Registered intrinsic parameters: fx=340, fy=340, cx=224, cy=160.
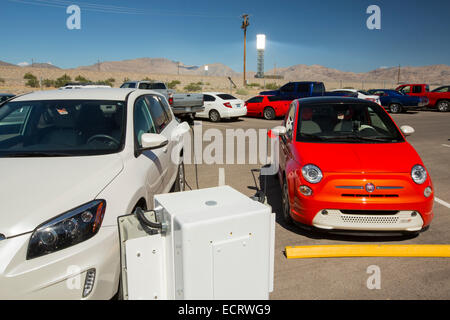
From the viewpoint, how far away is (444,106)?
2178 cm

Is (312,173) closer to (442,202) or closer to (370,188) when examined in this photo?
(370,188)

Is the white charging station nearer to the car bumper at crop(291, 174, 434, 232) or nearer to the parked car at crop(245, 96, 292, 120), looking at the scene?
the car bumper at crop(291, 174, 434, 232)

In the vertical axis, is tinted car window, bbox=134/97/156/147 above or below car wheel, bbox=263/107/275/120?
above

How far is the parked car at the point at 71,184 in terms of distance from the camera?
2.02 meters

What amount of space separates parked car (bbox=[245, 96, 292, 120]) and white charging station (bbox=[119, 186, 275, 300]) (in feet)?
51.0

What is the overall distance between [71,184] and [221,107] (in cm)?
1426

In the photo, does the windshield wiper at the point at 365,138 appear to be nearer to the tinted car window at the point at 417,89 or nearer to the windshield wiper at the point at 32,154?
the windshield wiper at the point at 32,154

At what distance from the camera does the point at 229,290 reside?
187 centimetres

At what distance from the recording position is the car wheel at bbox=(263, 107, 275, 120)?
17.4 meters

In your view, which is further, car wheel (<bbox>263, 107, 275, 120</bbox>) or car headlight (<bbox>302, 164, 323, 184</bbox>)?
car wheel (<bbox>263, 107, 275, 120</bbox>)

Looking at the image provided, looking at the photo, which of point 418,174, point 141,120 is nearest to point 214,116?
point 141,120

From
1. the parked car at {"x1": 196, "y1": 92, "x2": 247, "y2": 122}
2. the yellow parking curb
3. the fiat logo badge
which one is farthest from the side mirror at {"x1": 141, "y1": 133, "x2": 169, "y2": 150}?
the parked car at {"x1": 196, "y1": 92, "x2": 247, "y2": 122}

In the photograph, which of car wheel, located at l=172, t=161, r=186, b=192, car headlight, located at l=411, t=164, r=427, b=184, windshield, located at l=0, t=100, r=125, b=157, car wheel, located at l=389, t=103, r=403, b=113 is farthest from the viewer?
car wheel, located at l=389, t=103, r=403, b=113

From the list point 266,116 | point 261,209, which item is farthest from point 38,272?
point 266,116
